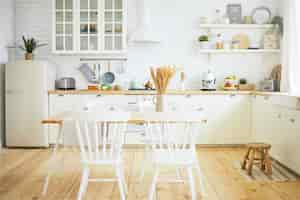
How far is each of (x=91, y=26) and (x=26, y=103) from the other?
1458 millimetres

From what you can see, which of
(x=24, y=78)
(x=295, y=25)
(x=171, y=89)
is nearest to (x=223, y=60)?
(x=171, y=89)

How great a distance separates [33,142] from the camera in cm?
551

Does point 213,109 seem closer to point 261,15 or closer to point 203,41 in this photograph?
point 203,41

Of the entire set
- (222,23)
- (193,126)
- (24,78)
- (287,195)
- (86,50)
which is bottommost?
(287,195)

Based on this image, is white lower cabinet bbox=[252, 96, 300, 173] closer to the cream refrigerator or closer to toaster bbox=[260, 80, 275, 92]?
Answer: toaster bbox=[260, 80, 275, 92]

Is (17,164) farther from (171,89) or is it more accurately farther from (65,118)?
(171,89)

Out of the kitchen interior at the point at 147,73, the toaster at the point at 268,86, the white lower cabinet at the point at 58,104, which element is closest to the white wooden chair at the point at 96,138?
the kitchen interior at the point at 147,73

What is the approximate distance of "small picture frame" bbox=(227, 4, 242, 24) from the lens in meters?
6.05

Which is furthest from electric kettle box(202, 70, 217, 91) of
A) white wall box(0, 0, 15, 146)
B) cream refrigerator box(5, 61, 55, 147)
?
white wall box(0, 0, 15, 146)

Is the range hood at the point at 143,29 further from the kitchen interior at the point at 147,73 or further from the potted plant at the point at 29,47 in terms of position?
the potted plant at the point at 29,47

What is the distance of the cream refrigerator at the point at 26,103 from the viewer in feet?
18.0

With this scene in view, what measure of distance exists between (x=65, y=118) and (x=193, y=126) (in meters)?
1.02

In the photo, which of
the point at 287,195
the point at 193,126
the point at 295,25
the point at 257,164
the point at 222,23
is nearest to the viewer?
the point at 193,126

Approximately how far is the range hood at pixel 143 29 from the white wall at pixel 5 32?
5.92 feet
